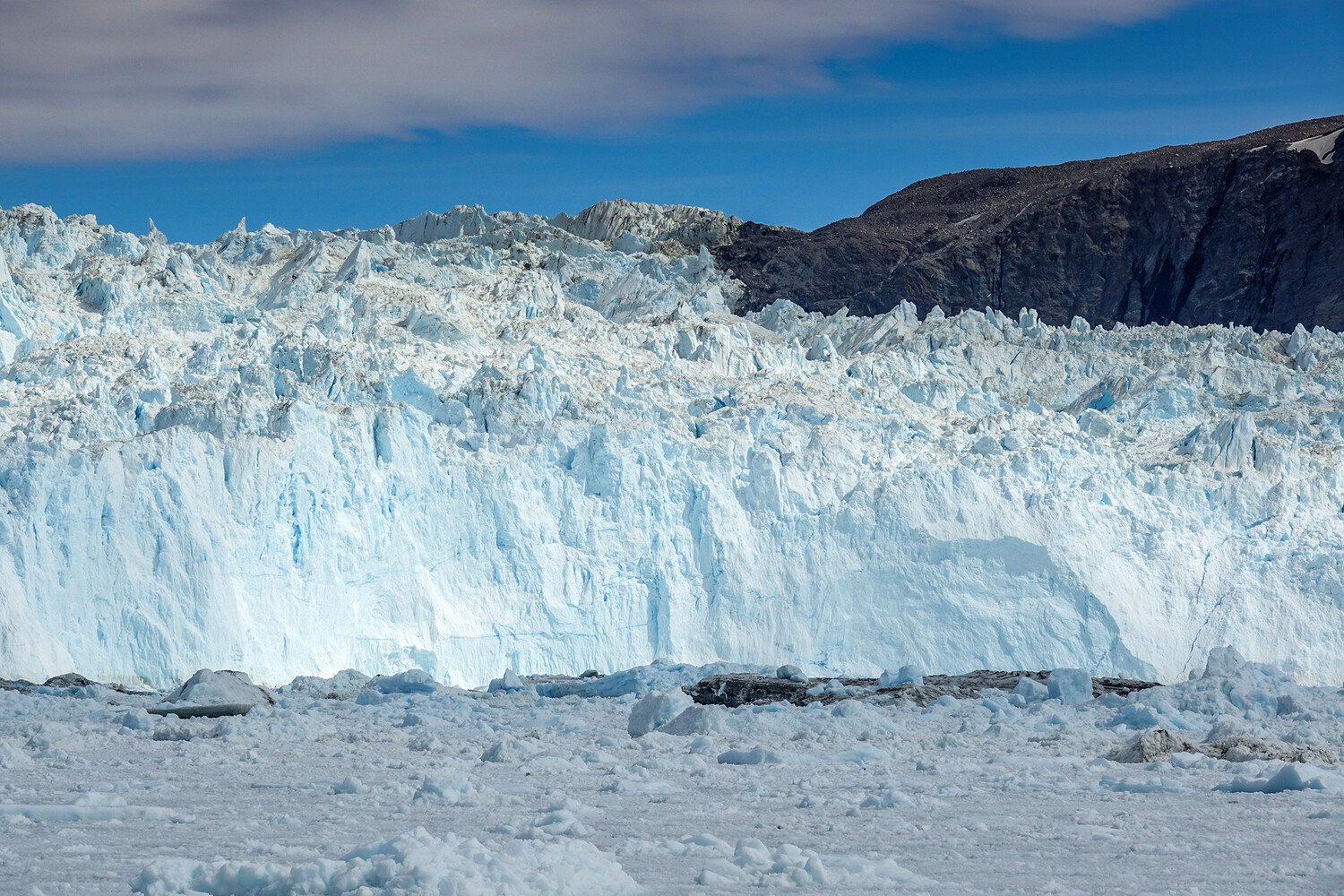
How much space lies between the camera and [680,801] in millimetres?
7289

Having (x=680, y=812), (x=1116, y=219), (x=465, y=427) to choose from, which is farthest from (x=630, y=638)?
(x=1116, y=219)

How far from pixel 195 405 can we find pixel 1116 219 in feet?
86.7

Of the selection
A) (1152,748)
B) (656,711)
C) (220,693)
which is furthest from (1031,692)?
(220,693)

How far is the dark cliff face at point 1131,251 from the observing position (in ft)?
114

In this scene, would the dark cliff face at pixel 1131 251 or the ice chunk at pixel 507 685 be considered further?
the dark cliff face at pixel 1131 251

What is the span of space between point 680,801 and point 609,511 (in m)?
13.1

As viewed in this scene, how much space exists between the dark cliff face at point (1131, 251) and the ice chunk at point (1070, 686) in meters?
22.5

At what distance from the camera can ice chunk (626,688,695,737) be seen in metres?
11.0

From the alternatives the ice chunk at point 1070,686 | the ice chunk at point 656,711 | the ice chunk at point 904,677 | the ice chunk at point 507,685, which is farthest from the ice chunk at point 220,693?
the ice chunk at point 1070,686

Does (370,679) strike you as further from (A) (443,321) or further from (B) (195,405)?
(A) (443,321)

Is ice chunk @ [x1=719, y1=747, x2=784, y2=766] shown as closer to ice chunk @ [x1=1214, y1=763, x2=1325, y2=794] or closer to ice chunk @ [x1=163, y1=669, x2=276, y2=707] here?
ice chunk @ [x1=1214, y1=763, x2=1325, y2=794]

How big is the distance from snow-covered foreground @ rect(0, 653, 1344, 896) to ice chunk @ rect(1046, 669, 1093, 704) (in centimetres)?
61

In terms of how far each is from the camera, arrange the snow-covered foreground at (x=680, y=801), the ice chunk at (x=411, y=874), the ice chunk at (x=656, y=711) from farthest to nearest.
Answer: the ice chunk at (x=656, y=711), the snow-covered foreground at (x=680, y=801), the ice chunk at (x=411, y=874)

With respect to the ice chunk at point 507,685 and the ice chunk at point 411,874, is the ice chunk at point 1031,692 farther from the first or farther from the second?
the ice chunk at point 411,874
